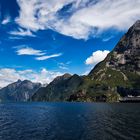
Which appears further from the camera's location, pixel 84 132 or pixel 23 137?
pixel 84 132

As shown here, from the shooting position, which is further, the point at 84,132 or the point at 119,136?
the point at 84,132

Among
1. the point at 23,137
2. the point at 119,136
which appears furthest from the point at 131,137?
the point at 23,137

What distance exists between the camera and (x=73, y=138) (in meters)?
79.8

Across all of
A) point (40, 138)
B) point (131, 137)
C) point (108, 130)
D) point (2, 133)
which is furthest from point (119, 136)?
point (2, 133)

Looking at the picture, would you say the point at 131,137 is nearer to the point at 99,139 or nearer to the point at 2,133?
the point at 99,139

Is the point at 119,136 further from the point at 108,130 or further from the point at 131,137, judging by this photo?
the point at 108,130

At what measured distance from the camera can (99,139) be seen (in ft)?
258

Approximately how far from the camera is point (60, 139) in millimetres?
78562

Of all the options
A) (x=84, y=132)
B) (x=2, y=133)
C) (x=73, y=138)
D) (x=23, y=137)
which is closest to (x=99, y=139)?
(x=73, y=138)

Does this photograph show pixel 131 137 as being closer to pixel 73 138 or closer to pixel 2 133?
pixel 73 138

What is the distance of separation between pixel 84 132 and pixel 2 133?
93.5 feet

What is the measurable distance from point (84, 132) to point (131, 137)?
56.8 feet

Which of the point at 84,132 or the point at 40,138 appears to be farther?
the point at 84,132

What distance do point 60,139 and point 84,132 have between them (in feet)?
49.0
